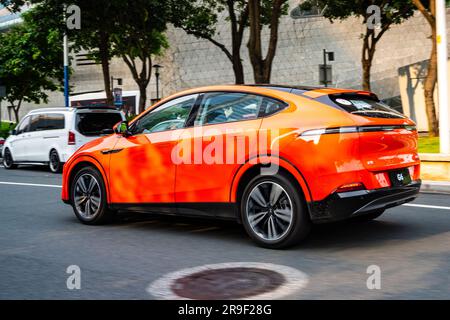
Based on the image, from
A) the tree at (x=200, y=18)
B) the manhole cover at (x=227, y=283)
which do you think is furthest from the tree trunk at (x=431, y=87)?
the manhole cover at (x=227, y=283)

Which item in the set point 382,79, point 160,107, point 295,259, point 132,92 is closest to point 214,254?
point 295,259

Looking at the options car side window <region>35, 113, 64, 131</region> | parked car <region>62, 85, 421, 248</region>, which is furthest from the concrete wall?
parked car <region>62, 85, 421, 248</region>

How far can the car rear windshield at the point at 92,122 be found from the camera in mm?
17094

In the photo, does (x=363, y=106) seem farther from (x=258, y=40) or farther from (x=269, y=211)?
(x=258, y=40)

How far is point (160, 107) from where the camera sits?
763 centimetres

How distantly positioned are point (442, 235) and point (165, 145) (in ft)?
9.92

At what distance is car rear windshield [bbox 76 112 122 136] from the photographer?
17094 mm

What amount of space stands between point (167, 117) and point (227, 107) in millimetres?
836

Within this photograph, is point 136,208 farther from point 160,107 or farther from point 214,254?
point 214,254

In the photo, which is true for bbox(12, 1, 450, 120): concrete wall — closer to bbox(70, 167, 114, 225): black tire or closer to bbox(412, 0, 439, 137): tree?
bbox(412, 0, 439, 137): tree

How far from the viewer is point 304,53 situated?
53.3 meters

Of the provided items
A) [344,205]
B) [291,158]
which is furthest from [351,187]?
[291,158]

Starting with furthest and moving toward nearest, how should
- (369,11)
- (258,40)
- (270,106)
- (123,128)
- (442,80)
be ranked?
1. (369,11)
2. (258,40)
3. (442,80)
4. (123,128)
5. (270,106)

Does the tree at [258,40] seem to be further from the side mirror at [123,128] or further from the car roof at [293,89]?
the car roof at [293,89]
